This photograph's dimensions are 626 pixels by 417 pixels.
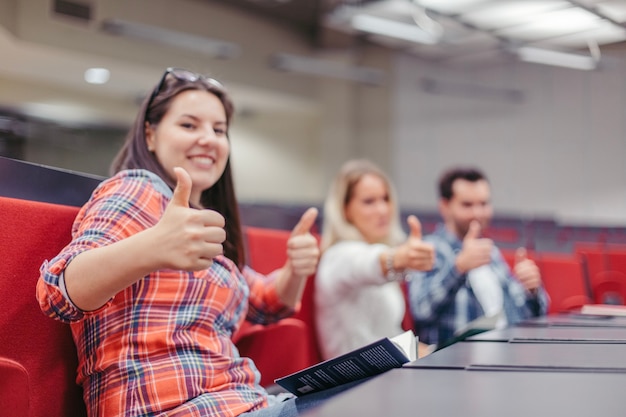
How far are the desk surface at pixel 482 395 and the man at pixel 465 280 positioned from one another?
4.63 ft

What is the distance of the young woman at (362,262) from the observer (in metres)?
2.11

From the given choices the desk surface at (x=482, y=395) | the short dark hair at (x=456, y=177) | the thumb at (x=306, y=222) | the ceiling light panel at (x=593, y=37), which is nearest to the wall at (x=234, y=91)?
the ceiling light panel at (x=593, y=37)

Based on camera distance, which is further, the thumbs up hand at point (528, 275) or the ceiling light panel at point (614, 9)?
the ceiling light panel at point (614, 9)

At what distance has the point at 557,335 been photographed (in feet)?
5.24

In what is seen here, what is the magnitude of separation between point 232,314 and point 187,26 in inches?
316

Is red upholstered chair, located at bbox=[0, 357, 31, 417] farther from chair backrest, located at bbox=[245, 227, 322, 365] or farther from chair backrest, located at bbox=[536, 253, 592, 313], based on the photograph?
chair backrest, located at bbox=[536, 253, 592, 313]

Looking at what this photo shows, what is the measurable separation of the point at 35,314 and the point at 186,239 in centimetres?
41

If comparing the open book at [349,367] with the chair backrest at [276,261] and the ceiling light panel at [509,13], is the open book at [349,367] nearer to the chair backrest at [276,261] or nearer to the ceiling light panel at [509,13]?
the chair backrest at [276,261]

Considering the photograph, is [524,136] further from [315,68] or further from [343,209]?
[343,209]

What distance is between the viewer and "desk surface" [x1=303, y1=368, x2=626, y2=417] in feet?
2.39

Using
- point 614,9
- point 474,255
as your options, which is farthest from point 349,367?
point 614,9

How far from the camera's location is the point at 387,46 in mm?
10289

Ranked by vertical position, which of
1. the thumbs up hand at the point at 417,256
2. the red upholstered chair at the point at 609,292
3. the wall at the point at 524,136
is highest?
the wall at the point at 524,136

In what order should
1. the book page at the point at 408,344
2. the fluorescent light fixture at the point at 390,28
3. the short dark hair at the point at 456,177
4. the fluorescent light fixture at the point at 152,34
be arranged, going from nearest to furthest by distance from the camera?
1. the book page at the point at 408,344
2. the short dark hair at the point at 456,177
3. the fluorescent light fixture at the point at 152,34
4. the fluorescent light fixture at the point at 390,28
